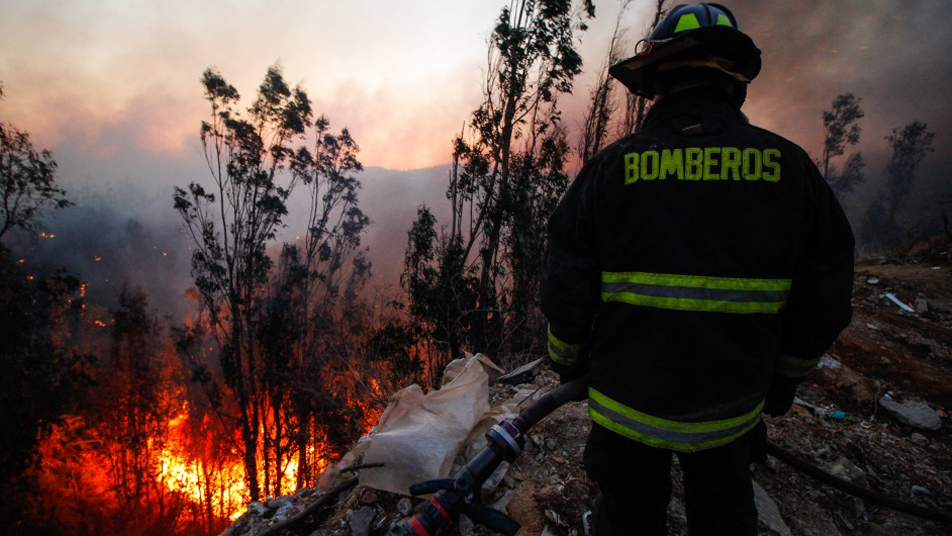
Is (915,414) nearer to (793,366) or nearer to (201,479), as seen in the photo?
(793,366)

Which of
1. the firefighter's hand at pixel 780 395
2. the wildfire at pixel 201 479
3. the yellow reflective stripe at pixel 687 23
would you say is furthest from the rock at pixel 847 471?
the wildfire at pixel 201 479

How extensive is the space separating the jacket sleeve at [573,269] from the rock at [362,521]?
156cm

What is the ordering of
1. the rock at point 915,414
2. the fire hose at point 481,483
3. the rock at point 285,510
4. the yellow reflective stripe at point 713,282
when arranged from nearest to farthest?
1. the yellow reflective stripe at point 713,282
2. the fire hose at point 481,483
3. the rock at point 285,510
4. the rock at point 915,414

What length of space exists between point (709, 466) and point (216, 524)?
111 ft

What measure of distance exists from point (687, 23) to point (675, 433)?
4.60 ft

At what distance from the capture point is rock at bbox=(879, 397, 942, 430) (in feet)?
10.1

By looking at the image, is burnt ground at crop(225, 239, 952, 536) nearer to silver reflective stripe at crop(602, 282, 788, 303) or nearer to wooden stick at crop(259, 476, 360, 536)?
wooden stick at crop(259, 476, 360, 536)

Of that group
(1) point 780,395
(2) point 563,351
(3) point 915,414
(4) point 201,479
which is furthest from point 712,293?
Result: (4) point 201,479

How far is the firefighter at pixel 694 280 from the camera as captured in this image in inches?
40.5

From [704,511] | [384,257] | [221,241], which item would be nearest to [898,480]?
[704,511]

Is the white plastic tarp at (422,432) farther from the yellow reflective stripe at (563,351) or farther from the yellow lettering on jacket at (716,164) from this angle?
the yellow lettering on jacket at (716,164)

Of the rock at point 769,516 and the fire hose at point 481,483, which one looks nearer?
the fire hose at point 481,483

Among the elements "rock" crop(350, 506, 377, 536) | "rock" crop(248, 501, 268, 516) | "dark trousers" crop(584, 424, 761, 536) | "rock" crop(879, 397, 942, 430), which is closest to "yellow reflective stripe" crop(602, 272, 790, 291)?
"dark trousers" crop(584, 424, 761, 536)

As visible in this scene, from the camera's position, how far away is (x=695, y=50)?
119cm
